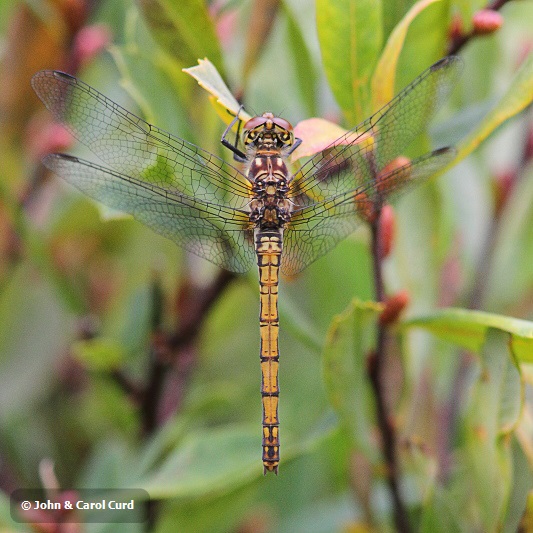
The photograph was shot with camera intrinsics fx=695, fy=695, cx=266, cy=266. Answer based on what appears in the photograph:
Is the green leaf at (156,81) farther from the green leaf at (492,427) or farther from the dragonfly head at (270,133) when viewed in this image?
the green leaf at (492,427)

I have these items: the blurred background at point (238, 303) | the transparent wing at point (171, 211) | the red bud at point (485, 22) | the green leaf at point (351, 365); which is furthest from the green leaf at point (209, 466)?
the red bud at point (485, 22)

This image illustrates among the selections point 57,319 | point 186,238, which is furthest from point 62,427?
point 186,238

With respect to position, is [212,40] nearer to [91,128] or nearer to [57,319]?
[91,128]

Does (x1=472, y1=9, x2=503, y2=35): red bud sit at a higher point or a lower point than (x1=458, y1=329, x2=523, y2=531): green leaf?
higher

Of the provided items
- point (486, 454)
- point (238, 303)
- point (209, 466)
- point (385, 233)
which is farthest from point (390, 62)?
point (238, 303)

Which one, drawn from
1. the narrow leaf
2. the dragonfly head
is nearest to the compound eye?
the dragonfly head

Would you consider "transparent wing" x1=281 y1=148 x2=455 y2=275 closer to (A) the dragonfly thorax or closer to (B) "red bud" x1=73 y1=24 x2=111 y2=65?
(A) the dragonfly thorax
